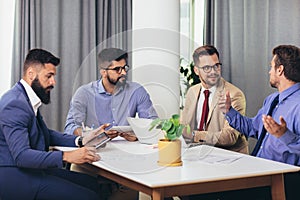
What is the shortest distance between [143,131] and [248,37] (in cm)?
191

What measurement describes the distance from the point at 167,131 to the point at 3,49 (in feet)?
7.20

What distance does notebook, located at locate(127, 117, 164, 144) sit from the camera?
3149 mm

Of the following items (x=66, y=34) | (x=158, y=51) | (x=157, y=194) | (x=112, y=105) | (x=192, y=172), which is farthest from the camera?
(x=66, y=34)

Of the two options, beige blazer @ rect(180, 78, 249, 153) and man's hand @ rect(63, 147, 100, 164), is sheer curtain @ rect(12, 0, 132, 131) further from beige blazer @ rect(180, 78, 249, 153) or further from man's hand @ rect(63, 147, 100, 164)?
man's hand @ rect(63, 147, 100, 164)

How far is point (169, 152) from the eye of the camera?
2555 millimetres

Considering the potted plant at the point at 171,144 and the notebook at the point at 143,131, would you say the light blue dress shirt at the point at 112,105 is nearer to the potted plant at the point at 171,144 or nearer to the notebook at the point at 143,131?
the notebook at the point at 143,131

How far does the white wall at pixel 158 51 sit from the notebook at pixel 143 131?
109 mm

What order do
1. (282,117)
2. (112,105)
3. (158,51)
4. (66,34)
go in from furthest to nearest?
(66,34), (158,51), (112,105), (282,117)

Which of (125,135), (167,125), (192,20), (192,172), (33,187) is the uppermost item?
(192,20)

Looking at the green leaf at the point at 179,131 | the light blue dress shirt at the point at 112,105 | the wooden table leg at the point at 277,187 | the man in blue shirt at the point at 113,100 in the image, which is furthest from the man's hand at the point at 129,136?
the wooden table leg at the point at 277,187

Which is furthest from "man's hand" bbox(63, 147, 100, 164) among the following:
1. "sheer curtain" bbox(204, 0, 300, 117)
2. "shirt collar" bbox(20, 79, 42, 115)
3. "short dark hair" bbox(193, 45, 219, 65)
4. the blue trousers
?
"sheer curtain" bbox(204, 0, 300, 117)

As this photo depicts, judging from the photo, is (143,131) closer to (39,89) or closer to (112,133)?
(112,133)

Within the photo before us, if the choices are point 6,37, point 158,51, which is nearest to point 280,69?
point 158,51

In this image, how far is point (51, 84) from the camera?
292 centimetres
